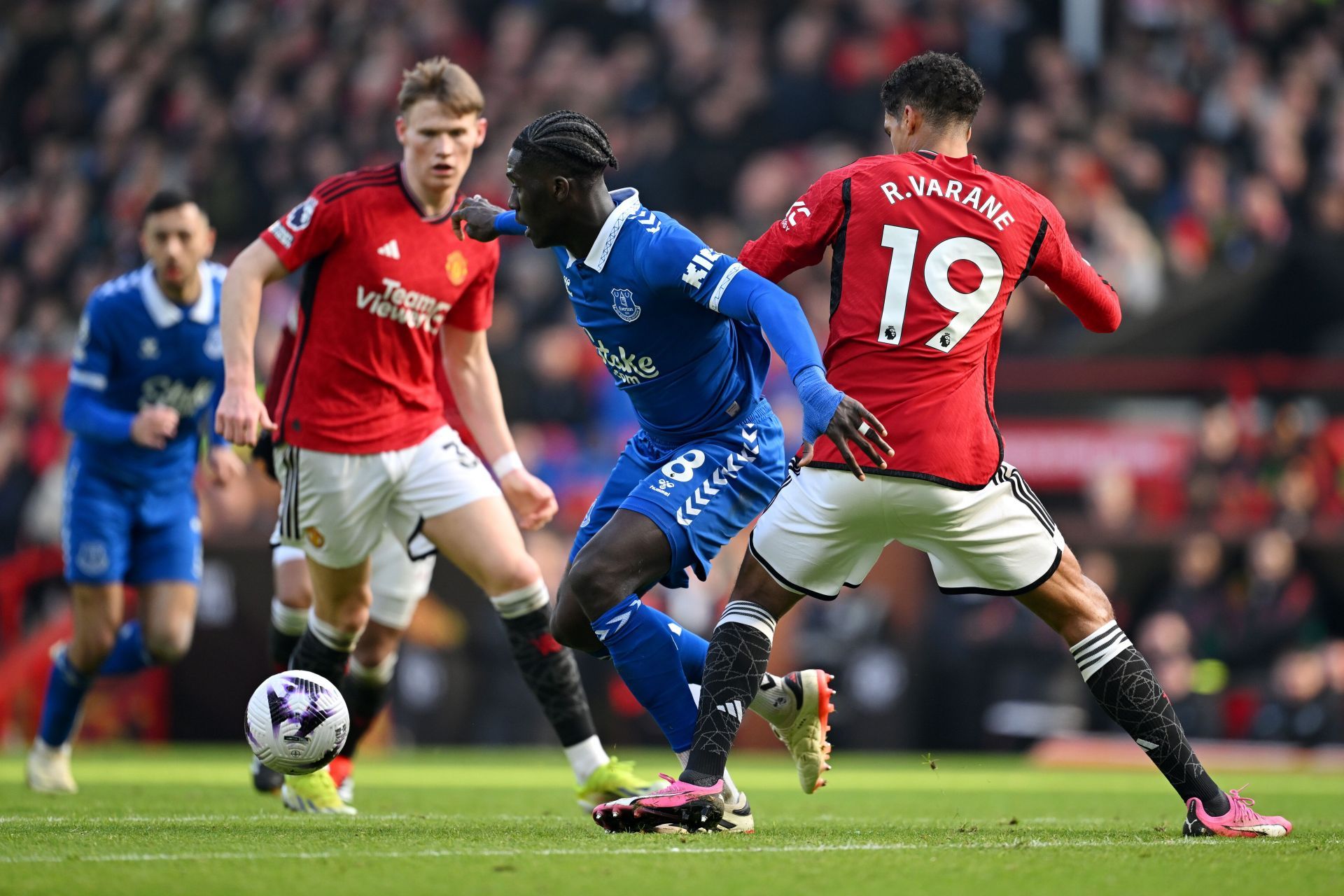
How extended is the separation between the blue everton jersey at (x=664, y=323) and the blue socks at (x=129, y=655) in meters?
4.09

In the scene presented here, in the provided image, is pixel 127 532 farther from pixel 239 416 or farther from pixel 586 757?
pixel 586 757

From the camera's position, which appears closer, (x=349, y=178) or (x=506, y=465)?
(x=349, y=178)

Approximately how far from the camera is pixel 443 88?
6.12 metres

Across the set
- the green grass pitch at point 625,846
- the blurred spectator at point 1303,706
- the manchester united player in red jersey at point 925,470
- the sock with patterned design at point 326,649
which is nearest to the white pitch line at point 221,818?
the green grass pitch at point 625,846

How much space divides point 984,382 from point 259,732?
2.67 metres

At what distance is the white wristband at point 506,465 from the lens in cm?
636

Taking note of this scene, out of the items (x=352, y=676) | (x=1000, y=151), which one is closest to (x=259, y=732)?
(x=352, y=676)

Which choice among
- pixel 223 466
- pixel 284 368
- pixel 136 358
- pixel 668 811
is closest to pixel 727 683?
pixel 668 811

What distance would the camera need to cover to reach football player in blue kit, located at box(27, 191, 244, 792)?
777 cm

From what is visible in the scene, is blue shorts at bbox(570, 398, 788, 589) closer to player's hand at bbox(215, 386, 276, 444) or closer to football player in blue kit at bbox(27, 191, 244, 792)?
player's hand at bbox(215, 386, 276, 444)

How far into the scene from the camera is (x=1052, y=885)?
388cm

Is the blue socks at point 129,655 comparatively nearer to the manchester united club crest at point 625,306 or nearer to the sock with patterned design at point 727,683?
the manchester united club crest at point 625,306

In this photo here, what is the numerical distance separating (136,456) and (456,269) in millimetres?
2672

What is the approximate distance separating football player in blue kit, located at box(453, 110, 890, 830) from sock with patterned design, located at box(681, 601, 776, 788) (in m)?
0.05
